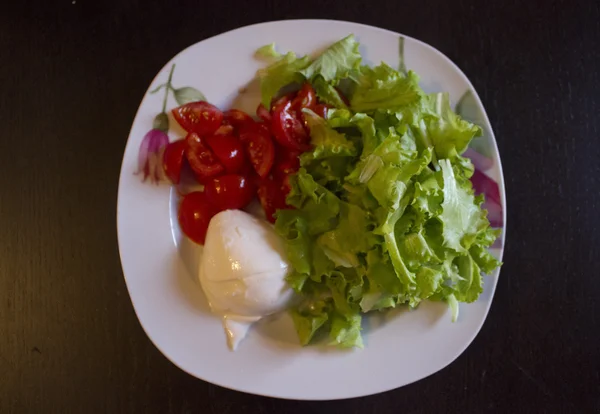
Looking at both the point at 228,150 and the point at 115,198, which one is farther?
the point at 115,198

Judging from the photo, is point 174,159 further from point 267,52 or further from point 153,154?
point 267,52

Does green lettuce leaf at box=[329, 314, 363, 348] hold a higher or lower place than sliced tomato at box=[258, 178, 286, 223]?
lower

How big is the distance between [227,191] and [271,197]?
0.11 m

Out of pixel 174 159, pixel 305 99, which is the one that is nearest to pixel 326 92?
pixel 305 99

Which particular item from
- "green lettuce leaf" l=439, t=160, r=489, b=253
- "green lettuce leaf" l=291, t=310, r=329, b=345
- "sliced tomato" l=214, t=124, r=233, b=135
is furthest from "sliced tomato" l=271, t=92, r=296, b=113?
"green lettuce leaf" l=291, t=310, r=329, b=345

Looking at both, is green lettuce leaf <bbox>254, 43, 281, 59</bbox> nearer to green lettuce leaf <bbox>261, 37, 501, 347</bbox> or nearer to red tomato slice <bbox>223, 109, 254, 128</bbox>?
green lettuce leaf <bbox>261, 37, 501, 347</bbox>

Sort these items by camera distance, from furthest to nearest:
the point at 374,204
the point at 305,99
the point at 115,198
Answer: the point at 115,198 < the point at 305,99 < the point at 374,204

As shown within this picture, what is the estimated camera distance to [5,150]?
52.7 inches

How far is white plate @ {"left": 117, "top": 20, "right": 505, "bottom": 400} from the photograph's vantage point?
1.19m

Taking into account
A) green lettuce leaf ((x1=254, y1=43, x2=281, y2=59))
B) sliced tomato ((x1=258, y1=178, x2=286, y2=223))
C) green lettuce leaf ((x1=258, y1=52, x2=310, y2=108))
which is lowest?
sliced tomato ((x1=258, y1=178, x2=286, y2=223))

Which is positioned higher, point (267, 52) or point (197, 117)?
point (267, 52)

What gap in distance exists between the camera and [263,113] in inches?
47.9

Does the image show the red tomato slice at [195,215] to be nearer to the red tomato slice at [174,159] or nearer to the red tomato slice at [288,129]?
the red tomato slice at [174,159]

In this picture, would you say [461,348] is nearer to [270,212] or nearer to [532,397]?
[532,397]
